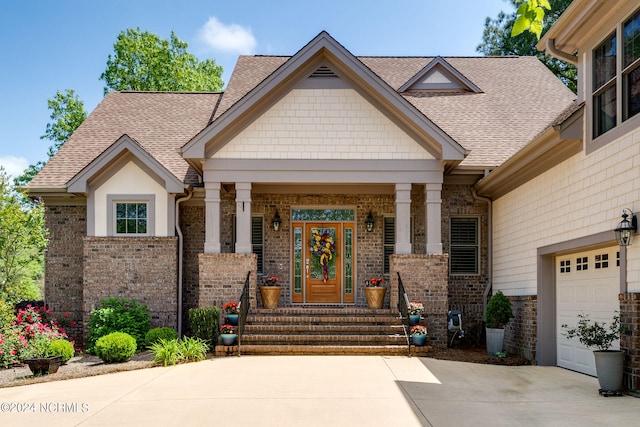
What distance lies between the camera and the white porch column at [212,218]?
14289mm

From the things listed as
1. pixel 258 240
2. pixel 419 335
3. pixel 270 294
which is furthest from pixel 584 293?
pixel 258 240

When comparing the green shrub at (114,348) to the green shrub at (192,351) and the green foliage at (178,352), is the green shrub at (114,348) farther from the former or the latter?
the green shrub at (192,351)

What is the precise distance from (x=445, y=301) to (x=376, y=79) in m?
5.08

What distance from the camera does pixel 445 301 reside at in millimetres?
14141

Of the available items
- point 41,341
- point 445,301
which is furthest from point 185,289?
point 445,301

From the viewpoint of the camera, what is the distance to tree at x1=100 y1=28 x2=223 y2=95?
3061cm

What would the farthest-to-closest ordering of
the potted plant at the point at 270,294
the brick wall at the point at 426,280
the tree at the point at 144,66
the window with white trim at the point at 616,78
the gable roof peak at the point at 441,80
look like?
the tree at the point at 144,66, the gable roof peak at the point at 441,80, the potted plant at the point at 270,294, the brick wall at the point at 426,280, the window with white trim at the point at 616,78

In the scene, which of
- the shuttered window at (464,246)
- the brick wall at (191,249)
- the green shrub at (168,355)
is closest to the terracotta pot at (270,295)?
the brick wall at (191,249)

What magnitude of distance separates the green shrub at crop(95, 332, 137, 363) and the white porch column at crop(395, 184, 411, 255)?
5.99m

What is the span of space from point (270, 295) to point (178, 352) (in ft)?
11.2

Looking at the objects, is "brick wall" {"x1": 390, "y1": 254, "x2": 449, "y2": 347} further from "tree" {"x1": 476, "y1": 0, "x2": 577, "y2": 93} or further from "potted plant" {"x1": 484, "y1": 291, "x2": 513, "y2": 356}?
"tree" {"x1": 476, "y1": 0, "x2": 577, "y2": 93}

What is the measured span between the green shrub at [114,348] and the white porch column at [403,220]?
5.99 m

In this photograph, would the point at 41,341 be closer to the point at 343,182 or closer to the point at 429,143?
the point at 343,182

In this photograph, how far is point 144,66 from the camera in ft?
102
